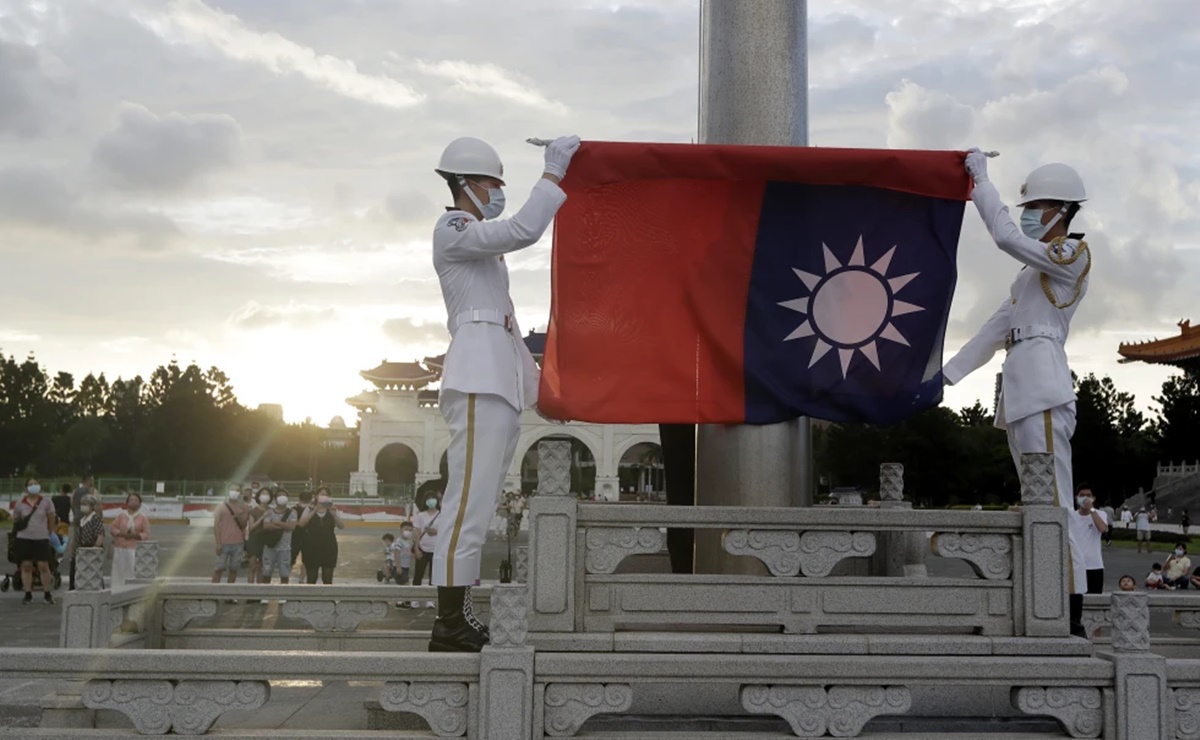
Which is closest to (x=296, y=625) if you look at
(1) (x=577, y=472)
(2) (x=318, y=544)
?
(2) (x=318, y=544)

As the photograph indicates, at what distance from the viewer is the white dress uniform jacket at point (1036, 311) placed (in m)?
5.13

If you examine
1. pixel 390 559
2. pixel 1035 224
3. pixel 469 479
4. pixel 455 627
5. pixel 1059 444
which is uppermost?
pixel 1035 224

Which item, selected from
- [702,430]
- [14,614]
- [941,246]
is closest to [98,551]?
[702,430]

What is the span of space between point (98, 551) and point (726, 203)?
3.60m

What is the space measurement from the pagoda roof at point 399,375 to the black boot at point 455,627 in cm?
6727

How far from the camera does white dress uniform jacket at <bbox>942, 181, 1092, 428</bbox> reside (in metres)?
5.13

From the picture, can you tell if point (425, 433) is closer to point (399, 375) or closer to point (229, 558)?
point (399, 375)

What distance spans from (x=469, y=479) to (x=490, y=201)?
1.28 m

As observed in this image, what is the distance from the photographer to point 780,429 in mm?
5859

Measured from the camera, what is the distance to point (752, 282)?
562cm

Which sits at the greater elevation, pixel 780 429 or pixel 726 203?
pixel 726 203

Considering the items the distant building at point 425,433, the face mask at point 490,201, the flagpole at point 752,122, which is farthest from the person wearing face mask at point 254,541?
Answer: the distant building at point 425,433

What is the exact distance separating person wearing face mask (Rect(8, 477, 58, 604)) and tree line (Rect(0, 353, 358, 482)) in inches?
2025

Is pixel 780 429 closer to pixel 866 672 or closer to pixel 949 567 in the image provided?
pixel 866 672
